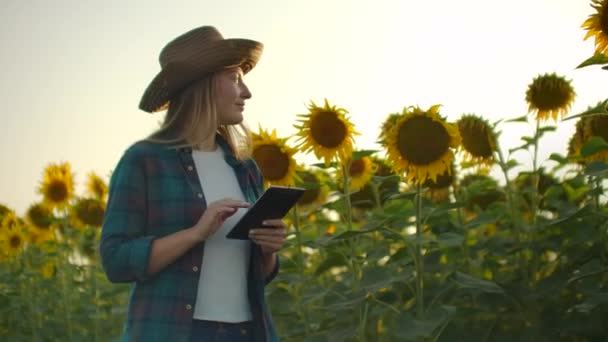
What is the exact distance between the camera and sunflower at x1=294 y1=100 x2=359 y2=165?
4.27 metres

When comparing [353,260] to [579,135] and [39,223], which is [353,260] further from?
[39,223]

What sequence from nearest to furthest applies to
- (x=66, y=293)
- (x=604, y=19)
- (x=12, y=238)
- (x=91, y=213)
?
(x=604, y=19), (x=66, y=293), (x=91, y=213), (x=12, y=238)

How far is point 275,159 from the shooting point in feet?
14.1

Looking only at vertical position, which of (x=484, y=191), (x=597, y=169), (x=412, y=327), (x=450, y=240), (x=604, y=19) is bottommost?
(x=412, y=327)

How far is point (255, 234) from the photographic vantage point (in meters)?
2.84

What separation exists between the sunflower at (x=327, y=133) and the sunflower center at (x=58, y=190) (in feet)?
11.0

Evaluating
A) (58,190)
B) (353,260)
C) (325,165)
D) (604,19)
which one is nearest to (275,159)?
(325,165)

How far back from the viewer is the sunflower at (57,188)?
7.05 meters

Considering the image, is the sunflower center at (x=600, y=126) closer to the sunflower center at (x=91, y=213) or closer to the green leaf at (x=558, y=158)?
the green leaf at (x=558, y=158)

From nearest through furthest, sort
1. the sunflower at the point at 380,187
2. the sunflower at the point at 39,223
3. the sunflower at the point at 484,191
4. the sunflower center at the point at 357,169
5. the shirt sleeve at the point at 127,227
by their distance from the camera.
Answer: the shirt sleeve at the point at 127,227
the sunflower center at the point at 357,169
the sunflower at the point at 380,187
the sunflower at the point at 484,191
the sunflower at the point at 39,223

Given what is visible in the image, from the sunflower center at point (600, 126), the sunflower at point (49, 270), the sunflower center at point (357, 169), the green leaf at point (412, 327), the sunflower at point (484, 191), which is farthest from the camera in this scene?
the sunflower at point (49, 270)

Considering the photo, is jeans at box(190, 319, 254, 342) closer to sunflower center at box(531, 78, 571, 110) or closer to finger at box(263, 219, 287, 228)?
finger at box(263, 219, 287, 228)

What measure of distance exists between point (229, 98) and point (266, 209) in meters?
0.52

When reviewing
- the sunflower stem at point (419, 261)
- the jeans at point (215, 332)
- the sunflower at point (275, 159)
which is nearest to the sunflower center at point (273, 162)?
the sunflower at point (275, 159)
